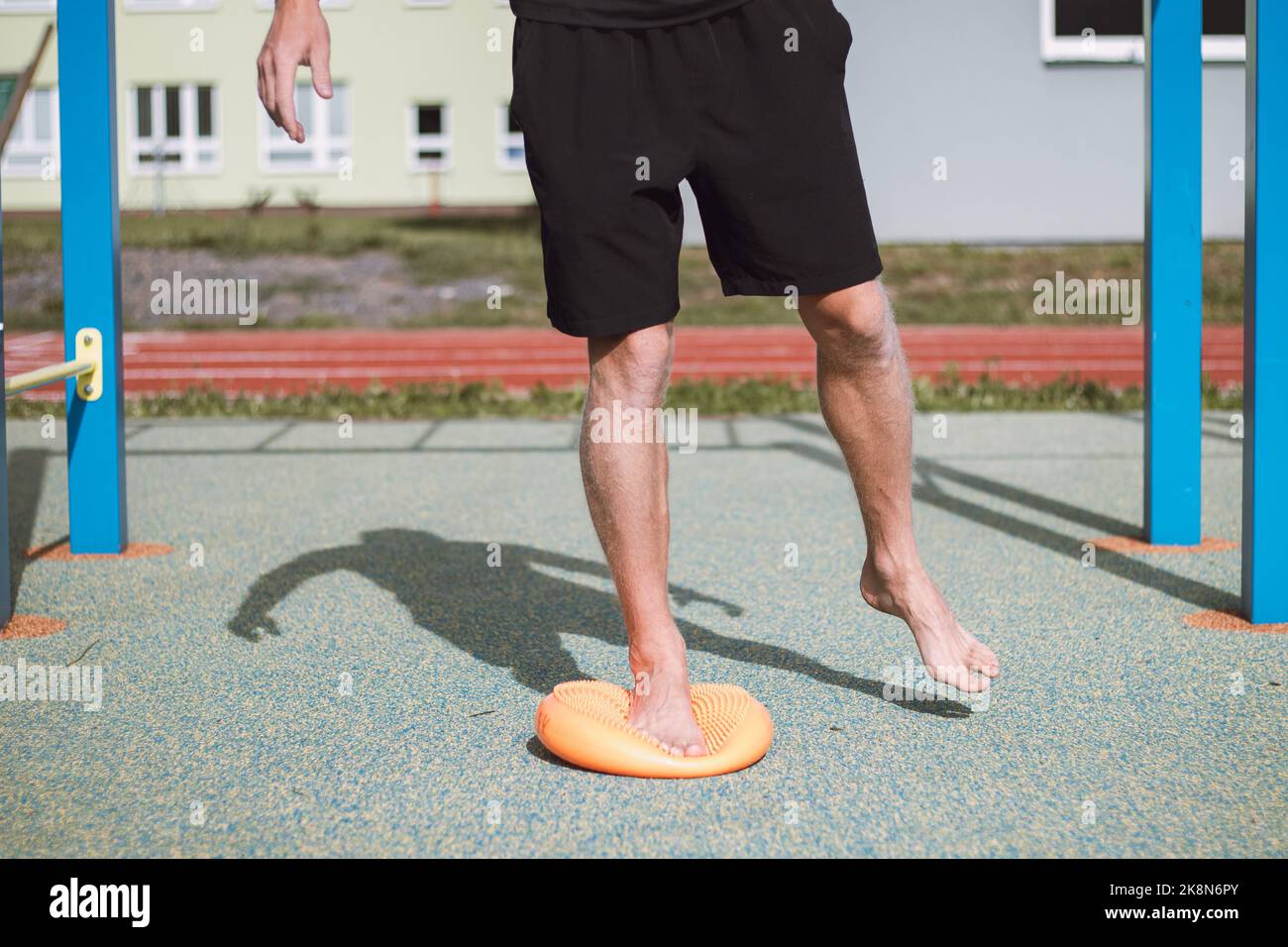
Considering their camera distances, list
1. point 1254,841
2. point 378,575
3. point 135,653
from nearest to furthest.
Result: point 1254,841 → point 135,653 → point 378,575

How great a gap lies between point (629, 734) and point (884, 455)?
0.64 meters

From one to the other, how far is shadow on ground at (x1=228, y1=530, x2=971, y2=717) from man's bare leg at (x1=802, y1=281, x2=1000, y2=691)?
19 cm

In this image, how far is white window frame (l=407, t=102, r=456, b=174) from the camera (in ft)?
69.4

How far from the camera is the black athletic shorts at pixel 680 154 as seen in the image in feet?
7.06

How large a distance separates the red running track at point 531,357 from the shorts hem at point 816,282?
6.15 metres

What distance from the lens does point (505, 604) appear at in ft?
11.2

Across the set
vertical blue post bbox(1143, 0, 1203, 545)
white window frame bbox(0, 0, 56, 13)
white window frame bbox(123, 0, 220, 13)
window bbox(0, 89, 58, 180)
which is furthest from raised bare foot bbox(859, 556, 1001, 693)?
white window frame bbox(0, 0, 56, 13)

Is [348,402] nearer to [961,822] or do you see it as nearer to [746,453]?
[746,453]

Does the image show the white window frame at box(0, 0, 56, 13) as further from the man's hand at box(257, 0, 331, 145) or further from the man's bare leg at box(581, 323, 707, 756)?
the man's bare leg at box(581, 323, 707, 756)

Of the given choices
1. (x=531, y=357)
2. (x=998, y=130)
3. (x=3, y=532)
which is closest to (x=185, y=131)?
(x=998, y=130)

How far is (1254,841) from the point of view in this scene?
1904mm

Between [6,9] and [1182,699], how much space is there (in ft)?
73.7

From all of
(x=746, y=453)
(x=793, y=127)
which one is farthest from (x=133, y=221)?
(x=793, y=127)
